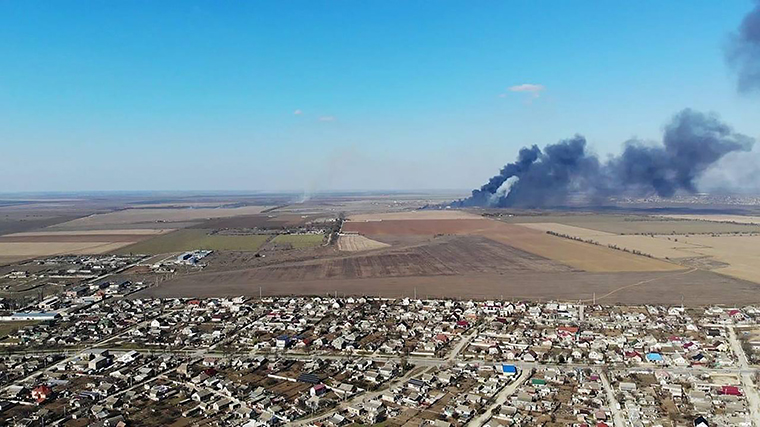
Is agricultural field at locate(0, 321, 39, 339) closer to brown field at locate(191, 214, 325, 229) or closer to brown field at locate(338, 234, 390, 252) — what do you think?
brown field at locate(338, 234, 390, 252)

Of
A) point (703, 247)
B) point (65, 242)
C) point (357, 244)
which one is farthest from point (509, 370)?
point (65, 242)

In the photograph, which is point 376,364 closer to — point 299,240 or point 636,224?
point 299,240

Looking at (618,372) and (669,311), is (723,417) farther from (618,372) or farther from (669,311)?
(669,311)

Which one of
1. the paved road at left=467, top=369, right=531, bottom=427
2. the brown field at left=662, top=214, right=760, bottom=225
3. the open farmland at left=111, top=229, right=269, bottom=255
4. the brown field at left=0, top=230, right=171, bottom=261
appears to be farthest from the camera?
the brown field at left=662, top=214, right=760, bottom=225

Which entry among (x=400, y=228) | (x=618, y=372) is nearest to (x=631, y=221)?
(x=400, y=228)

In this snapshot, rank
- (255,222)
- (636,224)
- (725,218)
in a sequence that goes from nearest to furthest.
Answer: (636,224) < (725,218) < (255,222)

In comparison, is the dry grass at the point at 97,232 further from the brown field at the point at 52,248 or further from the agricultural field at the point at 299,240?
the agricultural field at the point at 299,240

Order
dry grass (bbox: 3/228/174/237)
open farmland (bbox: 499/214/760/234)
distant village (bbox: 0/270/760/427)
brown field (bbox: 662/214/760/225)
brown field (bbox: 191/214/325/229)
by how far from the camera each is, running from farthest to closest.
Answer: brown field (bbox: 191/214/325/229)
brown field (bbox: 662/214/760/225)
dry grass (bbox: 3/228/174/237)
open farmland (bbox: 499/214/760/234)
distant village (bbox: 0/270/760/427)

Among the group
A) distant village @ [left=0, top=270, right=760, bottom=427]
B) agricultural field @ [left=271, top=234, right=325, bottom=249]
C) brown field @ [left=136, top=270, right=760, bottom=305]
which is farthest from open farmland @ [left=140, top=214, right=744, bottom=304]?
agricultural field @ [left=271, top=234, right=325, bottom=249]
